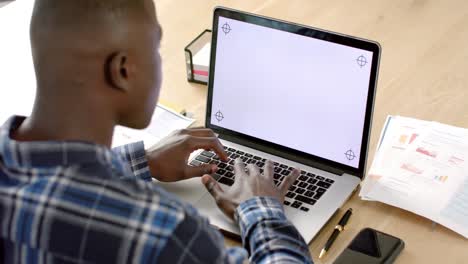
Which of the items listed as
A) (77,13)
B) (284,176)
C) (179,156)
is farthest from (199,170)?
(77,13)

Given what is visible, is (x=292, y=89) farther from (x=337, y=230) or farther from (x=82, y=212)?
(x=82, y=212)

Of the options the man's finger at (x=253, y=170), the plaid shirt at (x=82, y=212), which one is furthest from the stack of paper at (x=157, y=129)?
the plaid shirt at (x=82, y=212)

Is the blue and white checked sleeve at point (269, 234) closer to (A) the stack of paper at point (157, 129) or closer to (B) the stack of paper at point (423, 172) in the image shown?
(B) the stack of paper at point (423, 172)

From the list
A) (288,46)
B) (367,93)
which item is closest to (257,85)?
(288,46)

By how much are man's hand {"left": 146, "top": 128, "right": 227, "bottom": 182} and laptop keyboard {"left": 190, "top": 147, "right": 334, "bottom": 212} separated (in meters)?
0.02

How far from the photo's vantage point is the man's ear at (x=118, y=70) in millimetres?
1000

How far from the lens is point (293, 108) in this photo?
1.48 meters

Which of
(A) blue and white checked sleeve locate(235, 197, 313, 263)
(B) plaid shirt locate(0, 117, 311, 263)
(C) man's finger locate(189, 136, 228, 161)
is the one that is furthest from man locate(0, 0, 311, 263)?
(C) man's finger locate(189, 136, 228, 161)

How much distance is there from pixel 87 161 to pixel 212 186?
1.51 feet

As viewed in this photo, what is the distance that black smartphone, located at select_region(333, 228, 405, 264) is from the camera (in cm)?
127

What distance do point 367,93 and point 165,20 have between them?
824 mm

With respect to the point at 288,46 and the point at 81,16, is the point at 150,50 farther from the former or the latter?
the point at 288,46

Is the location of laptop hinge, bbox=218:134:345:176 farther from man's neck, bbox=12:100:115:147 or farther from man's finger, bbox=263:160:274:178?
man's neck, bbox=12:100:115:147

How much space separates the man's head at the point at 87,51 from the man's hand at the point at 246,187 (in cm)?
38
